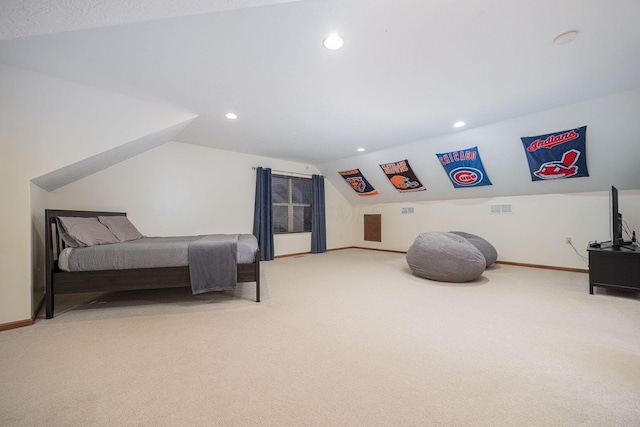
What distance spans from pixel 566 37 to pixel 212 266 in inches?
141

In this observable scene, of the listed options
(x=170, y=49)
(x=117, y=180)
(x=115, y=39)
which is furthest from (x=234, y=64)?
(x=117, y=180)

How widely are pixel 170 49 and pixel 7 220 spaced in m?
1.98

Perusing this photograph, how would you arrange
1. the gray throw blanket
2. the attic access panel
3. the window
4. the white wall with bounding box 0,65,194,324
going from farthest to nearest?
the attic access panel, the window, the gray throw blanket, the white wall with bounding box 0,65,194,324

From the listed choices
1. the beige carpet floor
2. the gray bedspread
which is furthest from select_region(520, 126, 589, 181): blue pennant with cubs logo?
the gray bedspread

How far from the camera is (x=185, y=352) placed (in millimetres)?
1720

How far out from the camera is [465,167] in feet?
14.5

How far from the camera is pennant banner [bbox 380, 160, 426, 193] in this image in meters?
5.12

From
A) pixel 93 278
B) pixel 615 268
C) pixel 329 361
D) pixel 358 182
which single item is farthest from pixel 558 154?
pixel 93 278

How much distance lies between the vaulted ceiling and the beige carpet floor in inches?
74.6

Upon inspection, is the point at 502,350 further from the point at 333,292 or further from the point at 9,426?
the point at 9,426

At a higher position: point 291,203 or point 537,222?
point 291,203

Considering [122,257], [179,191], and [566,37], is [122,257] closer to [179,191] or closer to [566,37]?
→ [179,191]

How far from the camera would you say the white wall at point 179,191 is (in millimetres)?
3700

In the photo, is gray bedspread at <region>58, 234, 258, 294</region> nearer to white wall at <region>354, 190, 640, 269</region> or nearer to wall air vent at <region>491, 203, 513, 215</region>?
white wall at <region>354, 190, 640, 269</region>
